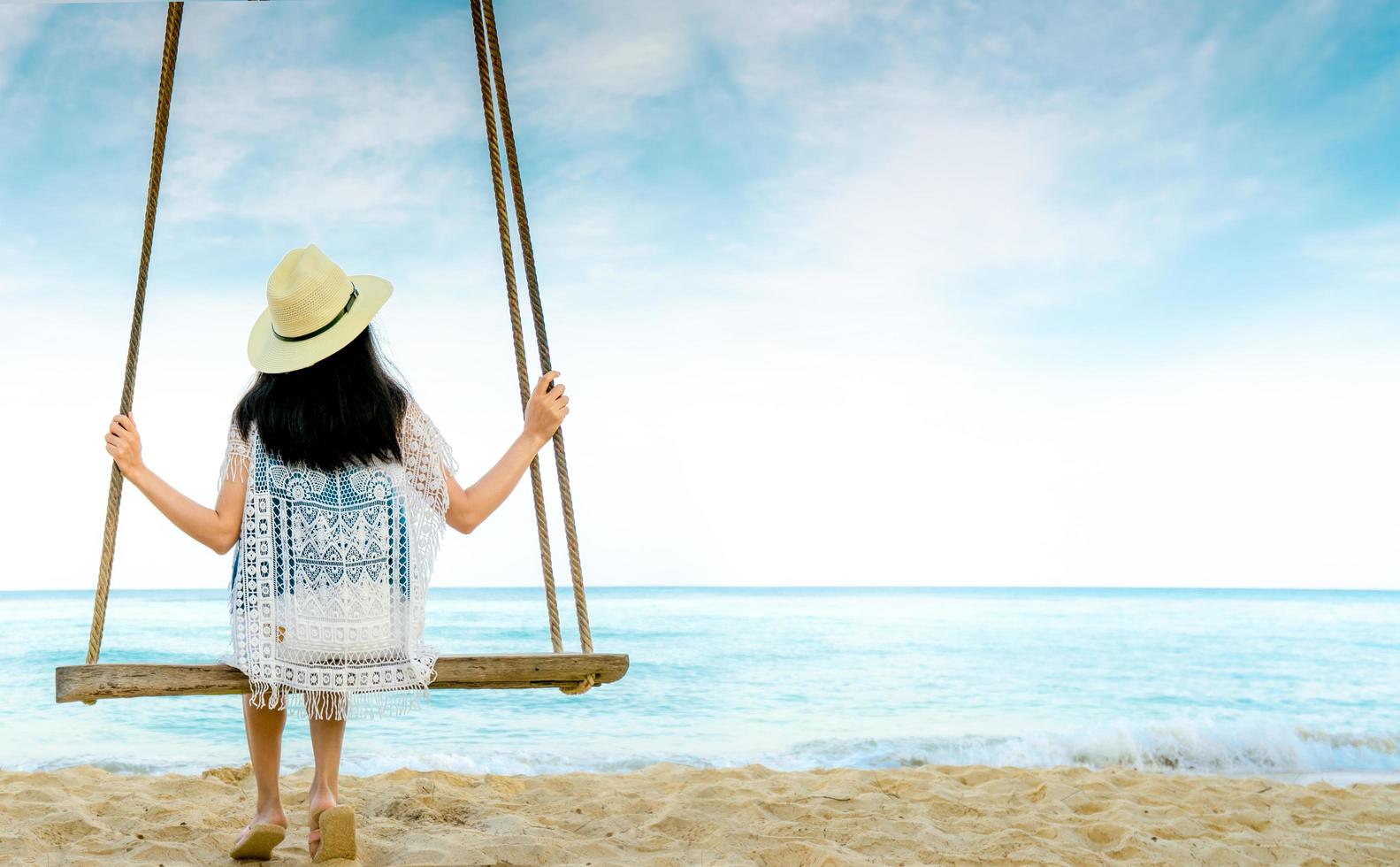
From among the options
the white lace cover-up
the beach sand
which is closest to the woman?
the white lace cover-up

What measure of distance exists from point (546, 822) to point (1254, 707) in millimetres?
7895

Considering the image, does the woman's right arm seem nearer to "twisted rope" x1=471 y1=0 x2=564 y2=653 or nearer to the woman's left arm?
"twisted rope" x1=471 y1=0 x2=564 y2=653

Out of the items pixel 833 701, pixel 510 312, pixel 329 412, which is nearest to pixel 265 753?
pixel 329 412

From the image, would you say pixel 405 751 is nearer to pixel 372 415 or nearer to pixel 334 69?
pixel 372 415

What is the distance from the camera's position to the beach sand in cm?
228

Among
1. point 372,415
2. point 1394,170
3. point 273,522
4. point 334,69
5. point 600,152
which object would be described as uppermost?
point 334,69

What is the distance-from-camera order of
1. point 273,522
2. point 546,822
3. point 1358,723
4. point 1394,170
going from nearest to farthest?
1. point 273,522
2. point 546,822
3. point 1358,723
4. point 1394,170

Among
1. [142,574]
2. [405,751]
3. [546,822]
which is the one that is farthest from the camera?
[142,574]

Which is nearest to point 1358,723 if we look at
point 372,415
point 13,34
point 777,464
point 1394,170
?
point 1394,170

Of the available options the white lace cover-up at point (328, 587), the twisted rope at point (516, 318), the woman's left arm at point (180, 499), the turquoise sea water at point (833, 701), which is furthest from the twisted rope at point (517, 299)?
the turquoise sea water at point (833, 701)

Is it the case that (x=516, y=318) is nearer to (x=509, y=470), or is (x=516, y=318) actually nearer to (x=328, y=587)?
(x=509, y=470)

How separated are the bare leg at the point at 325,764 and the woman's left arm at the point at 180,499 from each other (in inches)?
15.3

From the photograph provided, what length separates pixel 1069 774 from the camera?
343 cm

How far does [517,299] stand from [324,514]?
62 cm
